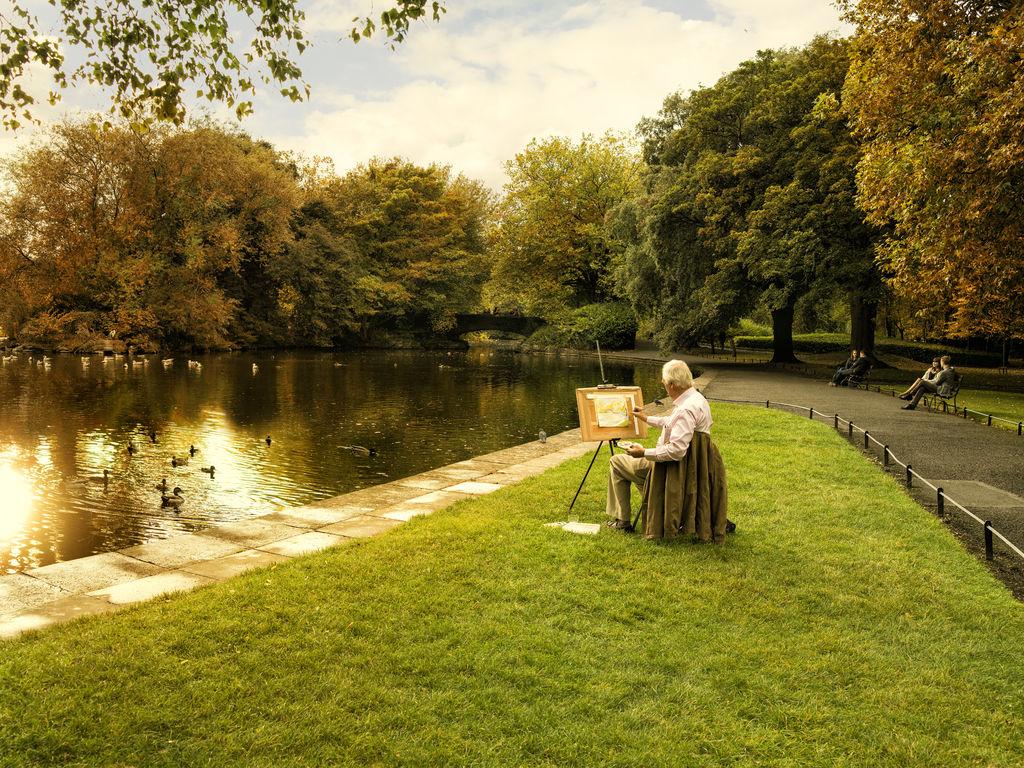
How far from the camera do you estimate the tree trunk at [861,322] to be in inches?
A: 1176

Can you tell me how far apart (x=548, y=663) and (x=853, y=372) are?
22.9 metres

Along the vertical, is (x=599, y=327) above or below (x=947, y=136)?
below

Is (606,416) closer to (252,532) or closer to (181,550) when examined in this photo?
(252,532)

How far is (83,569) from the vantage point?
5.89 metres

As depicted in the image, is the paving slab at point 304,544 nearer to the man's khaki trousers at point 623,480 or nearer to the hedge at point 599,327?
the man's khaki trousers at point 623,480

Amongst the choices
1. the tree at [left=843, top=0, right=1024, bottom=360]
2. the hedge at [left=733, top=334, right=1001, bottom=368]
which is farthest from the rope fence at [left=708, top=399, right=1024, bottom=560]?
the hedge at [left=733, top=334, right=1001, bottom=368]

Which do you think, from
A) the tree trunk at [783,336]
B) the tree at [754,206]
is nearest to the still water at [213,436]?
the tree at [754,206]

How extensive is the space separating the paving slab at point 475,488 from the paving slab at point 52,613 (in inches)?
180

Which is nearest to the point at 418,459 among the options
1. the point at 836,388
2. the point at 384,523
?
the point at 384,523

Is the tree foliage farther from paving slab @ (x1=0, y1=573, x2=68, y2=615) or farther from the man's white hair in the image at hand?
the man's white hair

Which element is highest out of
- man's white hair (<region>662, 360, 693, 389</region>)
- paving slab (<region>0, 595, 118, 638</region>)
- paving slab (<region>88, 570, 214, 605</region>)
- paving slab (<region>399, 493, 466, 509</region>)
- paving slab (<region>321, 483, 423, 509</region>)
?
man's white hair (<region>662, 360, 693, 389</region>)

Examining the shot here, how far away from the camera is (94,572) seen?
582cm

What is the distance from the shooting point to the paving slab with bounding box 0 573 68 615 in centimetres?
500

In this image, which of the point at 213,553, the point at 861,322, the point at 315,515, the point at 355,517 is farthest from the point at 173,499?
the point at 861,322
